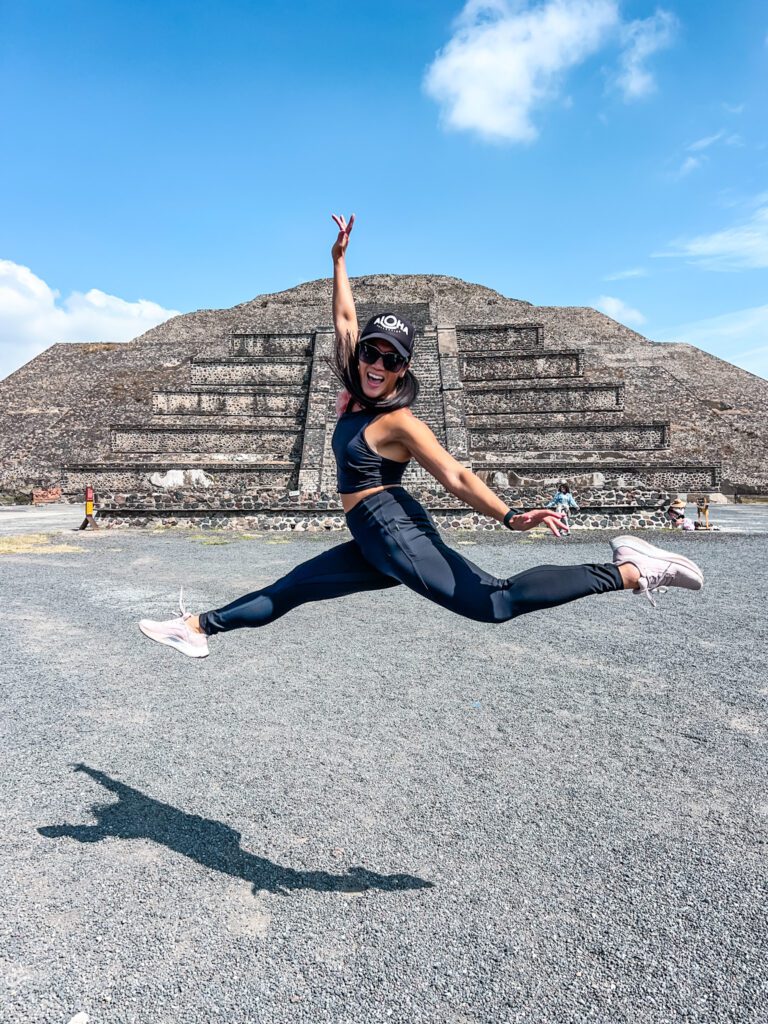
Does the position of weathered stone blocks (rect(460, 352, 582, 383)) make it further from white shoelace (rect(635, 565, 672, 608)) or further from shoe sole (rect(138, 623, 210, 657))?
shoe sole (rect(138, 623, 210, 657))

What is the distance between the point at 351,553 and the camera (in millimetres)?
2750

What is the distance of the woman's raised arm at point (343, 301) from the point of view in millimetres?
2748

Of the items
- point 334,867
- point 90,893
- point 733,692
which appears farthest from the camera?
point 733,692

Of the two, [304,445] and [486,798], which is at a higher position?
[304,445]

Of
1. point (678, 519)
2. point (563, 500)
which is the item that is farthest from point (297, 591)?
point (678, 519)

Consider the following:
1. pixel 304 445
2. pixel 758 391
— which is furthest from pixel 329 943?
pixel 758 391

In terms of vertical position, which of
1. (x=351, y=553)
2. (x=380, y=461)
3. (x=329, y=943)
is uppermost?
(x=380, y=461)

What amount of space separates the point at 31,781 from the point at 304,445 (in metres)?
14.8

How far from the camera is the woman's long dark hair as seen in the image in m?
2.60

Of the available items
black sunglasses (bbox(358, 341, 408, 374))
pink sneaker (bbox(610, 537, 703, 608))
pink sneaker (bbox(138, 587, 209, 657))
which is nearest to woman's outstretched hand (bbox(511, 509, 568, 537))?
pink sneaker (bbox(610, 537, 703, 608))

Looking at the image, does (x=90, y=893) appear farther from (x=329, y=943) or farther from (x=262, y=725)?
(x=262, y=725)

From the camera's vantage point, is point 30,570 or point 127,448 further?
point 127,448

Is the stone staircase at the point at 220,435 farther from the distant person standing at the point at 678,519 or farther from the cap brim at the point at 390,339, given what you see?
the cap brim at the point at 390,339

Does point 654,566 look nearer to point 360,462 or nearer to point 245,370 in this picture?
point 360,462
